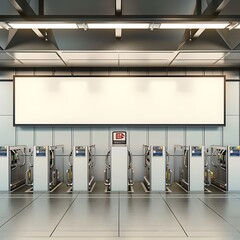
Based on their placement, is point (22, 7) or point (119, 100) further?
point (119, 100)

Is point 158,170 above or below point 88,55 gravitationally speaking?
below

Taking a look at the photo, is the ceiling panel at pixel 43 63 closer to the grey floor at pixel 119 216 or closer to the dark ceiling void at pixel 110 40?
the dark ceiling void at pixel 110 40

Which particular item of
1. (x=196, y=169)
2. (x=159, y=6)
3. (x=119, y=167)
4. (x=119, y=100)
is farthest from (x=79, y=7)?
(x=196, y=169)

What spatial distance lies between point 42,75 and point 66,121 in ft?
5.19

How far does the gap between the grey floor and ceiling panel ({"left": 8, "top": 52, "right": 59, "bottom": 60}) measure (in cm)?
348

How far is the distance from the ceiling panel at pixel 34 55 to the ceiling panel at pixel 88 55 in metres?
0.25

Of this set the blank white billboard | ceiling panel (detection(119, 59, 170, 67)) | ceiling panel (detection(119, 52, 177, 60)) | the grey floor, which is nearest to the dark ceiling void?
ceiling panel (detection(119, 52, 177, 60))

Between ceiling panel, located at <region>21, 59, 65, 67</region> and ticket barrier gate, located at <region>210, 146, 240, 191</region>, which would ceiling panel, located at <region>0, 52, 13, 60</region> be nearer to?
ceiling panel, located at <region>21, 59, 65, 67</region>

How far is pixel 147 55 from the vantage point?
331 inches

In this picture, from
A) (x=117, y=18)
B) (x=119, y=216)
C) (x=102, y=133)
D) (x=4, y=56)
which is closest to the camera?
(x=117, y=18)

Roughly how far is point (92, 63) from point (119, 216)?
5032mm

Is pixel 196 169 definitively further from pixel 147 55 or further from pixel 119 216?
pixel 119 216

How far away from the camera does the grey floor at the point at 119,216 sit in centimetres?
482

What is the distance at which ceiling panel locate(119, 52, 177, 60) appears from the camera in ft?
26.8
